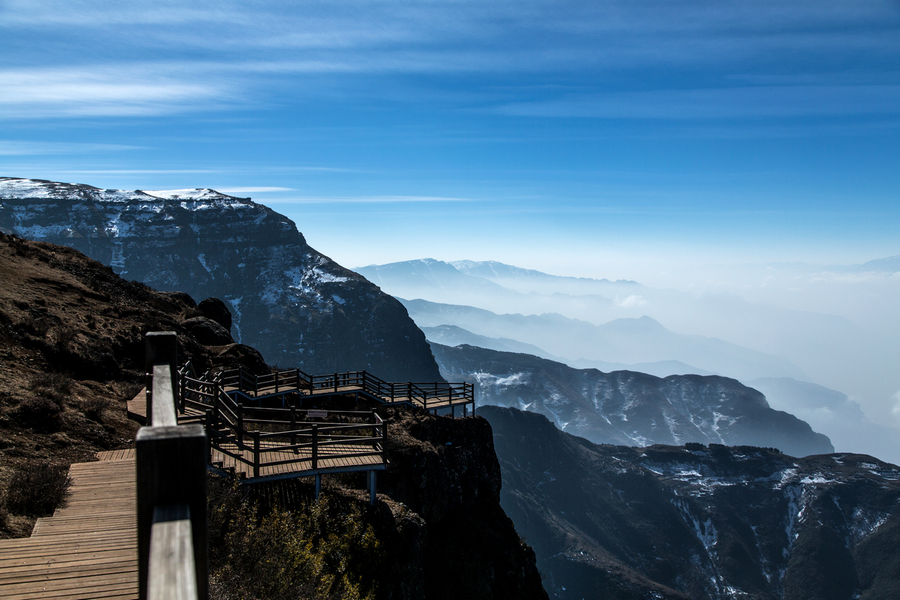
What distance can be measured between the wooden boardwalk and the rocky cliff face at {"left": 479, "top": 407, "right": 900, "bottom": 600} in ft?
379

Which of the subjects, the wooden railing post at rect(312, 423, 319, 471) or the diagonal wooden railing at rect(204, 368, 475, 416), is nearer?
the wooden railing post at rect(312, 423, 319, 471)

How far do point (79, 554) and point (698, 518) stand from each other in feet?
563

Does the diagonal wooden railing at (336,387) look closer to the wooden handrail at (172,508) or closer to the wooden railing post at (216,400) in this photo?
the wooden railing post at (216,400)

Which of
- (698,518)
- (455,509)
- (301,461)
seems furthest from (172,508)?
(698,518)

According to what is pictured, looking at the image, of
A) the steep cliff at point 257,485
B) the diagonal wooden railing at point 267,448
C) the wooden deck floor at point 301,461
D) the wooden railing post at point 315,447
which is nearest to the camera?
the steep cliff at point 257,485

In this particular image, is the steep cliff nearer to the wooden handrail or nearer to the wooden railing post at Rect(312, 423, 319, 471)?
the wooden railing post at Rect(312, 423, 319, 471)

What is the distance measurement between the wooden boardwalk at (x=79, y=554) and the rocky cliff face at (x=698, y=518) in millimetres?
115563

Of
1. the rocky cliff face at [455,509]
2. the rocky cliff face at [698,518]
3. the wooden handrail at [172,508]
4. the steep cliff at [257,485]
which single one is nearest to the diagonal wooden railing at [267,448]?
the steep cliff at [257,485]

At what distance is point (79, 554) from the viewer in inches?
219

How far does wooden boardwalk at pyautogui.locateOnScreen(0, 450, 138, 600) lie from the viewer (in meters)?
4.81

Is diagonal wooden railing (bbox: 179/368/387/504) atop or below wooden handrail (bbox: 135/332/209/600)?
below

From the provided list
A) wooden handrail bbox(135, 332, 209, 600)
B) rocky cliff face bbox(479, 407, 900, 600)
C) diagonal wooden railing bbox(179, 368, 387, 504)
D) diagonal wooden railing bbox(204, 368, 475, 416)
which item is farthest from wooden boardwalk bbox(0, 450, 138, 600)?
rocky cliff face bbox(479, 407, 900, 600)

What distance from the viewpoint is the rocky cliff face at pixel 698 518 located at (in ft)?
403

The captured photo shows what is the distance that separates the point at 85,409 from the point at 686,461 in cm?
19513
